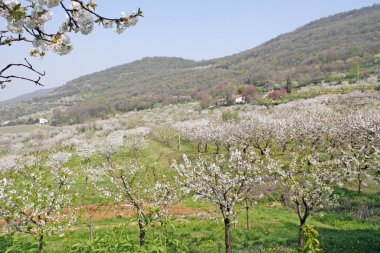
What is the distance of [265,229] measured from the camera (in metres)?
23.2

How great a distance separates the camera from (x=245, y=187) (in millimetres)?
18484

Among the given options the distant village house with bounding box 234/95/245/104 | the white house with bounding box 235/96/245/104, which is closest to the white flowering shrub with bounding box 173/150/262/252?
the white house with bounding box 235/96/245/104

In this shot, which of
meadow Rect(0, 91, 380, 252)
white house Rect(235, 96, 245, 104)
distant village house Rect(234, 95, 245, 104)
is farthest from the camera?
distant village house Rect(234, 95, 245, 104)

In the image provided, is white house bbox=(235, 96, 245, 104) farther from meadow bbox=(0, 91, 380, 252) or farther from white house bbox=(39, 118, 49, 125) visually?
white house bbox=(39, 118, 49, 125)

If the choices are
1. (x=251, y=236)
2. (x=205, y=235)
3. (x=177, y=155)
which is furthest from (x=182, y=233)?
(x=177, y=155)

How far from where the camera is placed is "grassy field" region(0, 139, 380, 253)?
18.9 m

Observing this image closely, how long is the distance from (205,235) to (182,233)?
169 cm

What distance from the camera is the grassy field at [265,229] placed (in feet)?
62.1

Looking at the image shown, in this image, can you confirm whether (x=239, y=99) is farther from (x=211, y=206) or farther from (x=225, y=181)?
(x=225, y=181)

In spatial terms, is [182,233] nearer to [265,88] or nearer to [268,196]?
[268,196]

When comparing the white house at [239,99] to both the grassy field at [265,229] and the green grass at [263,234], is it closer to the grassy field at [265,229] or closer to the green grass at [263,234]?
the grassy field at [265,229]

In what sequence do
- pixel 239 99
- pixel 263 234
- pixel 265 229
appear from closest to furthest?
pixel 263 234 < pixel 265 229 < pixel 239 99

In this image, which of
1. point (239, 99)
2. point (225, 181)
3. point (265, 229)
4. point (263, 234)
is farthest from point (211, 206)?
point (239, 99)

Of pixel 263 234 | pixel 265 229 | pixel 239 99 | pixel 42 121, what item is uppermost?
pixel 239 99
